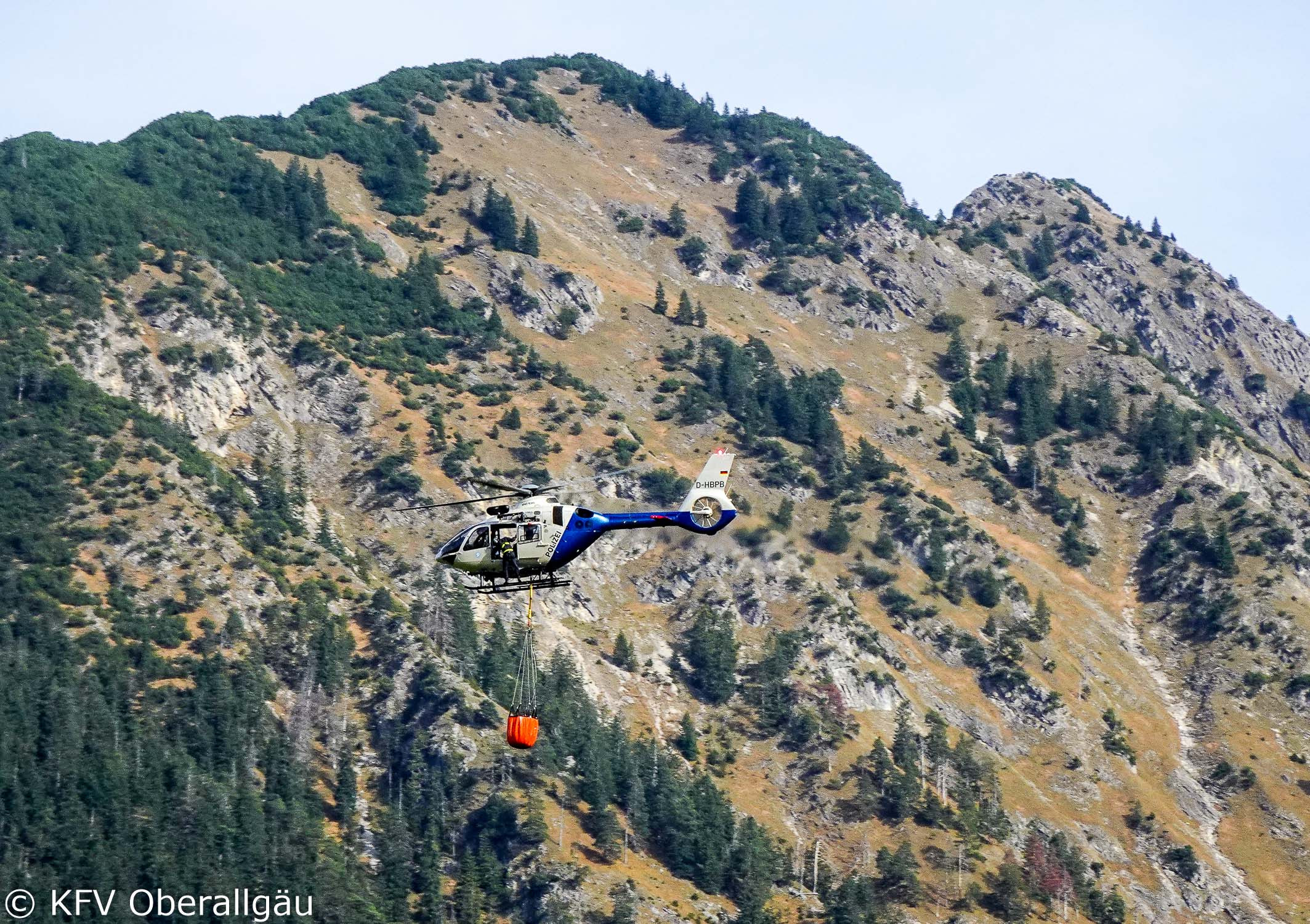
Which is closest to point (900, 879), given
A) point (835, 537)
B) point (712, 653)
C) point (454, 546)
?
point (712, 653)

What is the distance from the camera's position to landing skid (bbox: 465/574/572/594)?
7206cm

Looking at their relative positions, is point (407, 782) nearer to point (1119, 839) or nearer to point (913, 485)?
point (1119, 839)

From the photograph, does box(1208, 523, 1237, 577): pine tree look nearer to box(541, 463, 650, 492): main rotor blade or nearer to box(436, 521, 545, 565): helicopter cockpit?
box(541, 463, 650, 492): main rotor blade

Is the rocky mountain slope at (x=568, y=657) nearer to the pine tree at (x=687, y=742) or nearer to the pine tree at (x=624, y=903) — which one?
the pine tree at (x=687, y=742)

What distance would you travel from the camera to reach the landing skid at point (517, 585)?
7206 centimetres

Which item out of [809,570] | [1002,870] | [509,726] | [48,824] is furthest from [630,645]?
[509,726]

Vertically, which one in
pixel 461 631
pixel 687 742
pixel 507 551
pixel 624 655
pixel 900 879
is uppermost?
pixel 507 551

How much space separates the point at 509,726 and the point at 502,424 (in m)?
114

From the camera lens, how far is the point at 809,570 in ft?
543

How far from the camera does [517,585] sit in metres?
73.4

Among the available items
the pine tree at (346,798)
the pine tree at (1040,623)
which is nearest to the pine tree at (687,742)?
the pine tree at (346,798)

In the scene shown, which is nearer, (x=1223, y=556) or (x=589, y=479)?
(x=589, y=479)

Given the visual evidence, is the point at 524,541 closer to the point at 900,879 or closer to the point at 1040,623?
the point at 900,879

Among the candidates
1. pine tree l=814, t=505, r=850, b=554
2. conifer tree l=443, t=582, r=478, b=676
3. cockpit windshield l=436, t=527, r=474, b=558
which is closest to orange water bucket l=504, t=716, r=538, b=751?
cockpit windshield l=436, t=527, r=474, b=558
